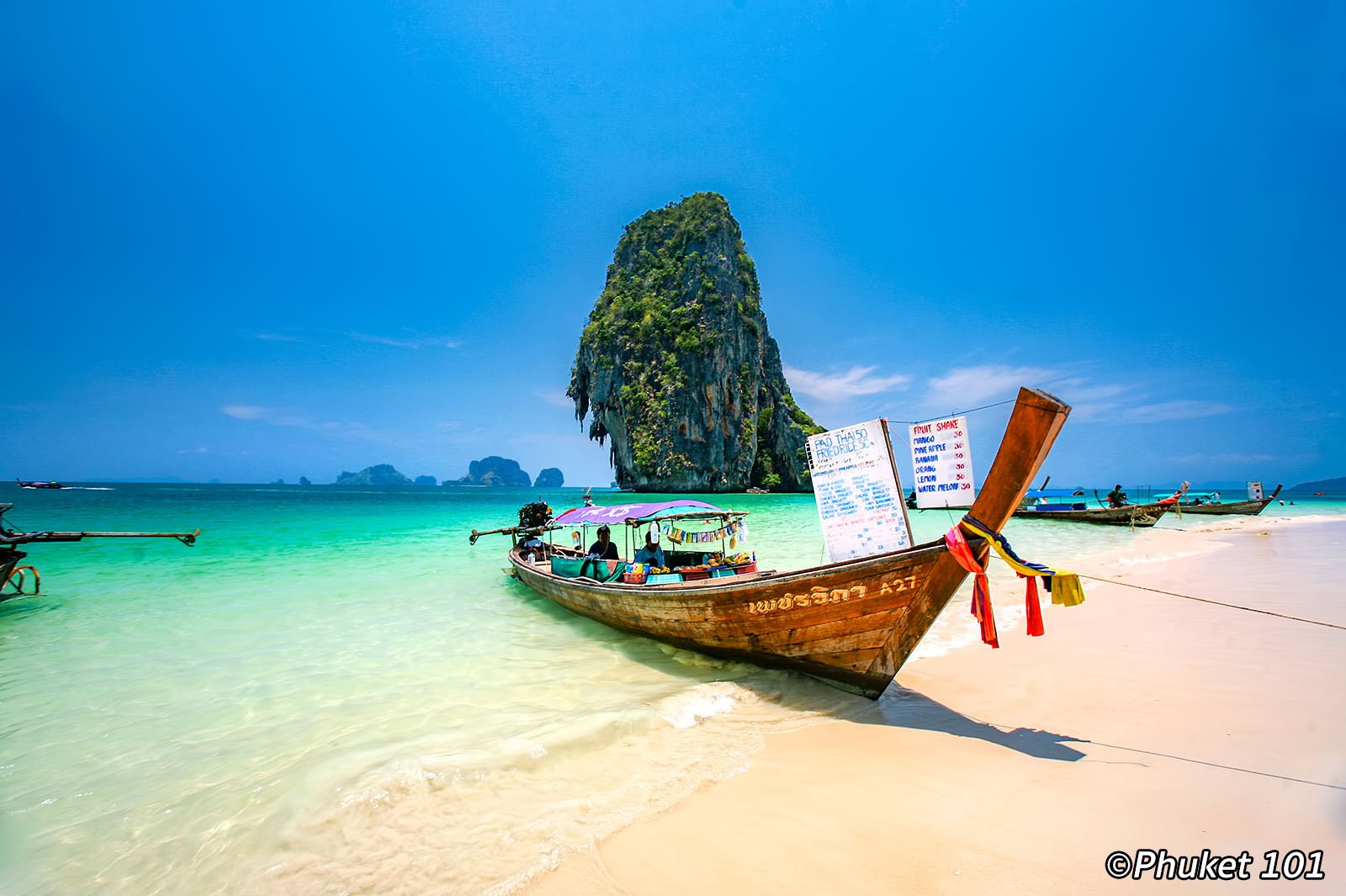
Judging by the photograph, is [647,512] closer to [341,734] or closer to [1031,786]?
[341,734]

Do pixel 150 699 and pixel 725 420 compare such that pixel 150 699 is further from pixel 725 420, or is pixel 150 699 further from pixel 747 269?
pixel 747 269

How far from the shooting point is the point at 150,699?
6512mm

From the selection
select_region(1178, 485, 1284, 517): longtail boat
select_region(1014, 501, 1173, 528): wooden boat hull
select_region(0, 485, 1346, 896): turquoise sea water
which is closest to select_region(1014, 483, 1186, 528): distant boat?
select_region(1014, 501, 1173, 528): wooden boat hull

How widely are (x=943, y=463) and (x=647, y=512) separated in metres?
5.37

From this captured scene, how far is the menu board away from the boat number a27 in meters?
0.37

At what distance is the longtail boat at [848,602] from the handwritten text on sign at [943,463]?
348 millimetres

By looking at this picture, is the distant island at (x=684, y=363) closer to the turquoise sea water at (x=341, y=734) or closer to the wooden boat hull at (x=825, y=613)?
the turquoise sea water at (x=341, y=734)

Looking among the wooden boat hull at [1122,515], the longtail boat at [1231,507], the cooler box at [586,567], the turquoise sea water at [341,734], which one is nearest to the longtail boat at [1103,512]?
the wooden boat hull at [1122,515]

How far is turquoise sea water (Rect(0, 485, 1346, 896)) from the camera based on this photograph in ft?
11.7

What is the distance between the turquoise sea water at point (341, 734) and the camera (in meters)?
3.57

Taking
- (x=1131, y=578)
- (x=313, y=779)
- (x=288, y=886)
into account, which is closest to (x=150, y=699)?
(x=313, y=779)

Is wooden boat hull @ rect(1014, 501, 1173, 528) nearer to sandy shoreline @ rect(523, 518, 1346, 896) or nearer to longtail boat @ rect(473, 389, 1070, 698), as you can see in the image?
sandy shoreline @ rect(523, 518, 1346, 896)

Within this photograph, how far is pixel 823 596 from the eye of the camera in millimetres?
5473

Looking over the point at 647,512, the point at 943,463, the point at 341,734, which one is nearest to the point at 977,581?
the point at 943,463
